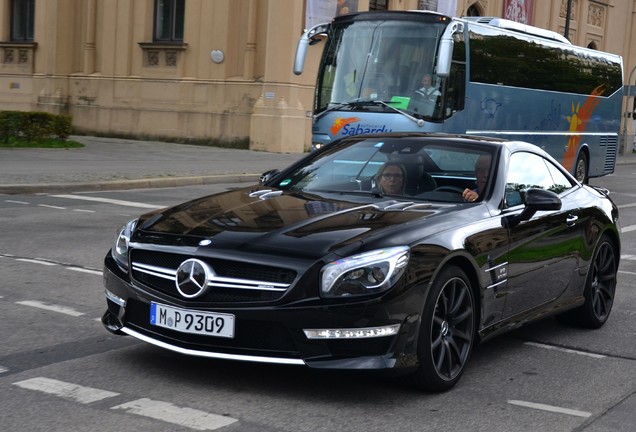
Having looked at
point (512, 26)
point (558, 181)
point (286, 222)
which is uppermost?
point (512, 26)

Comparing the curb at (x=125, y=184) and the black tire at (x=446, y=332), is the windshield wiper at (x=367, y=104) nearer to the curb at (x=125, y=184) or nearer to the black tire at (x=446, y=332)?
the curb at (x=125, y=184)

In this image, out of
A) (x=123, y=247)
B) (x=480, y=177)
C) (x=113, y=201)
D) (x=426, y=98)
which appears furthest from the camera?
(x=426, y=98)

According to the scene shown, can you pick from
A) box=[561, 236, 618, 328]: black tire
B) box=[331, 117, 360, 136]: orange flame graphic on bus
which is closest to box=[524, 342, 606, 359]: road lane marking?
box=[561, 236, 618, 328]: black tire

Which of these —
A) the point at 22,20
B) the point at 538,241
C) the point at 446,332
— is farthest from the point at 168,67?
the point at 446,332

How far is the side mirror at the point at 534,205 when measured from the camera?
6512 mm

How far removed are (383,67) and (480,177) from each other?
12257 millimetres

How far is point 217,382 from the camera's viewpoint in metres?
5.59

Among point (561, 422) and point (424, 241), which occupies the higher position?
point (424, 241)

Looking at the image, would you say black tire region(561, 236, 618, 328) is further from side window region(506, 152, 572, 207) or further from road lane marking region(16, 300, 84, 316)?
road lane marking region(16, 300, 84, 316)

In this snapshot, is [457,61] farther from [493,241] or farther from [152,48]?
[152,48]

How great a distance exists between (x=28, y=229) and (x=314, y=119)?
819 centimetres

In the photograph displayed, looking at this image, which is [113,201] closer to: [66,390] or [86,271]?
[86,271]

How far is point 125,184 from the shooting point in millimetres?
18953

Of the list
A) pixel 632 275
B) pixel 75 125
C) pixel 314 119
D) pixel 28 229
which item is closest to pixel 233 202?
pixel 632 275
